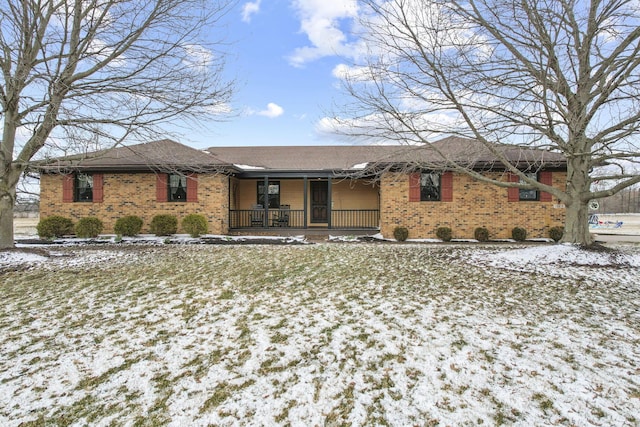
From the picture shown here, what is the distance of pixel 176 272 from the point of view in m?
6.78

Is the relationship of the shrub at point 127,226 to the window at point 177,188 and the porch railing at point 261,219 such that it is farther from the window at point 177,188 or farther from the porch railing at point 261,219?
the porch railing at point 261,219

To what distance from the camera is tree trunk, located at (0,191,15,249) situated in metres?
8.19

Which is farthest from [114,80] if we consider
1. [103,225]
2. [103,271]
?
[103,225]

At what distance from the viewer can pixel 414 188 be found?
13.1 m

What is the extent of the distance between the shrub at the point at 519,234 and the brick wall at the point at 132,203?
35.3ft

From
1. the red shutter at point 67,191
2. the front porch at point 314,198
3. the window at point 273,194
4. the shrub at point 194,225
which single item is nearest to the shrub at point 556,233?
the front porch at point 314,198

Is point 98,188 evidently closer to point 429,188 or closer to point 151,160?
point 151,160

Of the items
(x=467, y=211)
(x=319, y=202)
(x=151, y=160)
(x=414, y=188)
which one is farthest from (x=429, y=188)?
(x=151, y=160)

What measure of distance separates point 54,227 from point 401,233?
12.5 m

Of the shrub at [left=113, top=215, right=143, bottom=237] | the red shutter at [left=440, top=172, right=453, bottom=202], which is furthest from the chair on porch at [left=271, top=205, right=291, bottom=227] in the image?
the red shutter at [left=440, top=172, right=453, bottom=202]

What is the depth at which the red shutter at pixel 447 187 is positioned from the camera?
13.0 metres

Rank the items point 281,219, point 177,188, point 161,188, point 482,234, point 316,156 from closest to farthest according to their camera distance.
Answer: point 482,234, point 161,188, point 177,188, point 281,219, point 316,156

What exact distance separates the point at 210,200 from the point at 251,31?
22.2ft

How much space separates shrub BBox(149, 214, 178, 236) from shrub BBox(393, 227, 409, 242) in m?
8.11
